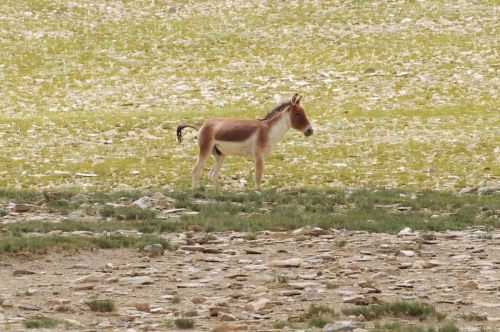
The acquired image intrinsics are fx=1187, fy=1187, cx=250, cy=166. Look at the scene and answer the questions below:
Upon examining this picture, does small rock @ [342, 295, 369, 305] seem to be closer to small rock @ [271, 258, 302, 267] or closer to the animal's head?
small rock @ [271, 258, 302, 267]

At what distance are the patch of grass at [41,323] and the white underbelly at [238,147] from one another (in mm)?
13680

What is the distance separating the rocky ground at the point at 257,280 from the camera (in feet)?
40.0

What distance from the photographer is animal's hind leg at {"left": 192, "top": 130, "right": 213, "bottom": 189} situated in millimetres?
25438

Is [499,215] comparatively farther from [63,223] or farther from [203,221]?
[63,223]

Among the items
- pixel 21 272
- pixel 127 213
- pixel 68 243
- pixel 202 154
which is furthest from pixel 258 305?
pixel 202 154

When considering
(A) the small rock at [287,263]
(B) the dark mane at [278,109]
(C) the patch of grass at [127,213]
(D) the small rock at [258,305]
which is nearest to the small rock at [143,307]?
(D) the small rock at [258,305]

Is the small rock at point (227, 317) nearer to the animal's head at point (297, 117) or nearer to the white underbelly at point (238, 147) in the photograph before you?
the white underbelly at point (238, 147)

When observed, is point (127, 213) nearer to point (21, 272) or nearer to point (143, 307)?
point (21, 272)

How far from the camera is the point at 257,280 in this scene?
14.2 m

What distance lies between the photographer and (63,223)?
1823 centimetres

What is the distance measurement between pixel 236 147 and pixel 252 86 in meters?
15.7

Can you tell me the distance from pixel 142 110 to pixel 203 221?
19.6 metres

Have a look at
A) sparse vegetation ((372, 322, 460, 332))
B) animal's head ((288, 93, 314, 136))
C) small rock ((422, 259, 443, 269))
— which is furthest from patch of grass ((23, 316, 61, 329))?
animal's head ((288, 93, 314, 136))

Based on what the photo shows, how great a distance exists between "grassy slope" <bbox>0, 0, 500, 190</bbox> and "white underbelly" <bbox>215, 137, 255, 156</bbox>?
3.94ft
